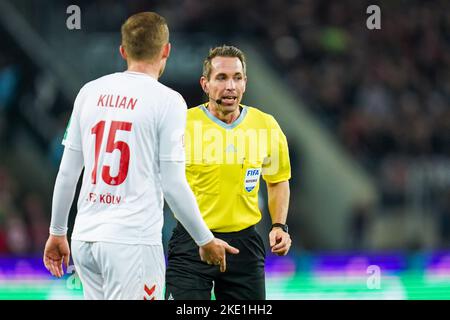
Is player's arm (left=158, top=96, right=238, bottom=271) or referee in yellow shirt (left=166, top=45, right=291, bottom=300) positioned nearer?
player's arm (left=158, top=96, right=238, bottom=271)

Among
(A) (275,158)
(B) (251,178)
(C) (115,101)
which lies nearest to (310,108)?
(A) (275,158)

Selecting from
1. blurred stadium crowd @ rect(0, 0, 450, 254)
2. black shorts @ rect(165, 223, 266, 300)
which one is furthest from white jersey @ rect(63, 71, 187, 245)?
blurred stadium crowd @ rect(0, 0, 450, 254)

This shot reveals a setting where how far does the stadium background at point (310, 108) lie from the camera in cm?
1335

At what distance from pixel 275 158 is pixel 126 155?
5.36 feet

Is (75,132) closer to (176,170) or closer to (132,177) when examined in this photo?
(132,177)

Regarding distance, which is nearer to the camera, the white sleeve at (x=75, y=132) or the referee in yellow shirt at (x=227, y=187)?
the white sleeve at (x=75, y=132)

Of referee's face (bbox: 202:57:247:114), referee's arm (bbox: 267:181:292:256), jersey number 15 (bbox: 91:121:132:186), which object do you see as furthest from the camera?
referee's face (bbox: 202:57:247:114)

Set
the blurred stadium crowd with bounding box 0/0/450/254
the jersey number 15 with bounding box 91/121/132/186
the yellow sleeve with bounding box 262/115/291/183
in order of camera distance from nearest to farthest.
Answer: the jersey number 15 with bounding box 91/121/132/186, the yellow sleeve with bounding box 262/115/291/183, the blurred stadium crowd with bounding box 0/0/450/254

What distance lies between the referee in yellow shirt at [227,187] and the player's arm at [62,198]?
3.04ft

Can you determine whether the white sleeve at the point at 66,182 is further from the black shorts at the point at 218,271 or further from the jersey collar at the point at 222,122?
the jersey collar at the point at 222,122

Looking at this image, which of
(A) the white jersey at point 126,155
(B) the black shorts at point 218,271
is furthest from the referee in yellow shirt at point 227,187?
(A) the white jersey at point 126,155

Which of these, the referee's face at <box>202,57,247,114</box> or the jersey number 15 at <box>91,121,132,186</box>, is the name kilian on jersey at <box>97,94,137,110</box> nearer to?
the jersey number 15 at <box>91,121,132,186</box>

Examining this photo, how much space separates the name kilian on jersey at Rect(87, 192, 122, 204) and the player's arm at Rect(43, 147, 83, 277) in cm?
18

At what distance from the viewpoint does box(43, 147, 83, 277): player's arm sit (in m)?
5.17
